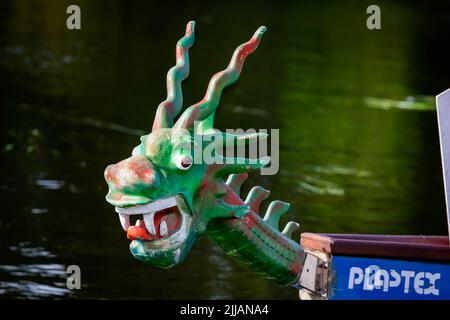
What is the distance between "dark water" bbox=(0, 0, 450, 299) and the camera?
12.3m

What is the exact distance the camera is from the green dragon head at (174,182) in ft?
23.9

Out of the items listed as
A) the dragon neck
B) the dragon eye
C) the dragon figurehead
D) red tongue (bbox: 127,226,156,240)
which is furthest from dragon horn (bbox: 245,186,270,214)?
red tongue (bbox: 127,226,156,240)

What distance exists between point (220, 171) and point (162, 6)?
29186 mm

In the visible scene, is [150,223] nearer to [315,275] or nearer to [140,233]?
[140,233]

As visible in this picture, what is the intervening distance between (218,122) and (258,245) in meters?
11.8

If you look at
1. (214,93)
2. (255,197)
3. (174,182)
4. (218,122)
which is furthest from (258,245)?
(218,122)

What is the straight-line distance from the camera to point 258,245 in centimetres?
798

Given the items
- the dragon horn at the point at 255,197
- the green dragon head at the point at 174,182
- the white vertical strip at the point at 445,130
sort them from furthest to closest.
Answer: the white vertical strip at the point at 445,130, the dragon horn at the point at 255,197, the green dragon head at the point at 174,182

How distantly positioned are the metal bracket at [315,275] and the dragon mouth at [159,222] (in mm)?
973

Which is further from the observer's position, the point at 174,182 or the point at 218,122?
the point at 218,122

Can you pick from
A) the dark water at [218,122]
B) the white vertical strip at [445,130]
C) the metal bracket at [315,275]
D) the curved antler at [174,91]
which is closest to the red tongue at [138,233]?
the curved antler at [174,91]

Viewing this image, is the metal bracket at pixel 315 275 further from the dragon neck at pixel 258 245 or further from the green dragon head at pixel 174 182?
the green dragon head at pixel 174 182

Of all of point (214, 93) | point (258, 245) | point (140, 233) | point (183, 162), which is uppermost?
point (214, 93)

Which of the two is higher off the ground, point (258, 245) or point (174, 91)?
point (174, 91)
